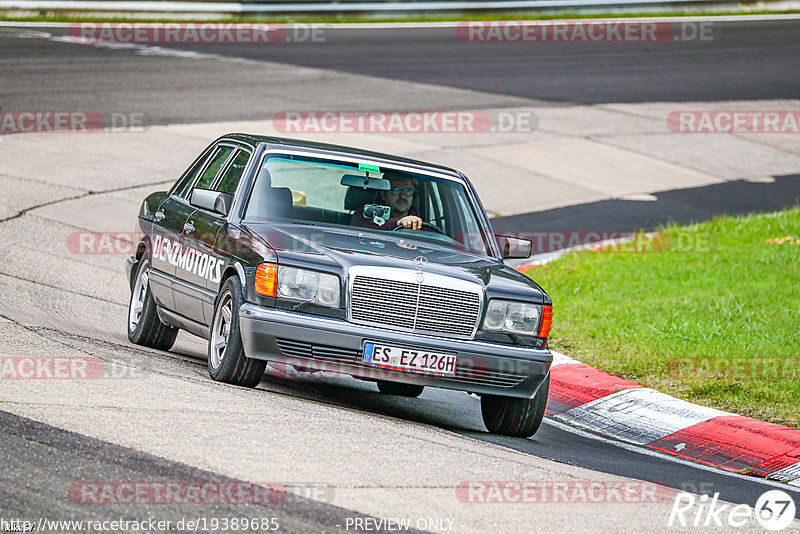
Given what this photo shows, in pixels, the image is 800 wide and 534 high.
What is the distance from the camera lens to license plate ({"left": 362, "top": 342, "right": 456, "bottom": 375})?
7.25 m

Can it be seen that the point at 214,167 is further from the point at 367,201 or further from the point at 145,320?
the point at 367,201

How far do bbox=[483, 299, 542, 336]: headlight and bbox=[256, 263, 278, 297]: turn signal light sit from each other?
1.26m

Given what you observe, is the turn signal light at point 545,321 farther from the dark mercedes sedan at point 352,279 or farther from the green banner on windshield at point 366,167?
the green banner on windshield at point 366,167

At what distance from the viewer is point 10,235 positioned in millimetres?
13289

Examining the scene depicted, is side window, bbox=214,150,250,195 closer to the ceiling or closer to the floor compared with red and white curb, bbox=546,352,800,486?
closer to the ceiling

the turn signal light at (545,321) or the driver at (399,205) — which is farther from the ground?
the driver at (399,205)

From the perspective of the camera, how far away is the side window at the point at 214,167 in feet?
30.0
